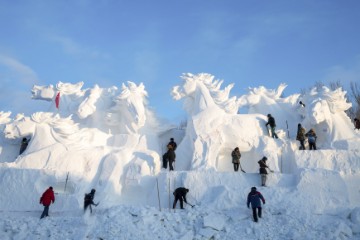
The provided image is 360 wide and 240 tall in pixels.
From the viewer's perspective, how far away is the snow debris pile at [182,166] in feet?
32.8

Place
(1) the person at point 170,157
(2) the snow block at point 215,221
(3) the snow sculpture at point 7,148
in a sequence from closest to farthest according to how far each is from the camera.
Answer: (2) the snow block at point 215,221 → (1) the person at point 170,157 → (3) the snow sculpture at point 7,148

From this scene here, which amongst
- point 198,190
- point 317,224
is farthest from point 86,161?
point 317,224

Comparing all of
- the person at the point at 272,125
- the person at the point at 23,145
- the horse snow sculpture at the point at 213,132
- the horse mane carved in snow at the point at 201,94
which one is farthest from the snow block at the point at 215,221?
the person at the point at 23,145

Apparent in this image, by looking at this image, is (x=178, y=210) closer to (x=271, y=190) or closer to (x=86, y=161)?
(x=271, y=190)

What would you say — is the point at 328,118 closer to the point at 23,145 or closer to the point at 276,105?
the point at 276,105

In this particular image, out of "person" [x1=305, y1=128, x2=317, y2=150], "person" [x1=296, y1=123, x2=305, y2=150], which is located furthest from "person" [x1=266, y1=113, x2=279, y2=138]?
"person" [x1=305, y1=128, x2=317, y2=150]

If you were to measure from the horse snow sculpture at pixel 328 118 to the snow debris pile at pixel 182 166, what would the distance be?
0.12 feet

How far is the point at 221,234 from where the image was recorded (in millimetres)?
9672

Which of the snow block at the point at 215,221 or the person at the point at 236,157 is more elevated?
the person at the point at 236,157

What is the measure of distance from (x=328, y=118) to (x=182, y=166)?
5.19 meters

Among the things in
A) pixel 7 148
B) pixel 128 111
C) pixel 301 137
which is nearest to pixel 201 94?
pixel 128 111

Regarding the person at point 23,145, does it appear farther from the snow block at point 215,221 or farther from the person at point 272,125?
the person at point 272,125

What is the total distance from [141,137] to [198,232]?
18.2 ft

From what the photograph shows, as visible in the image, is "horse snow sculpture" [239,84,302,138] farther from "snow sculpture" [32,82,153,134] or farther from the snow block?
the snow block
